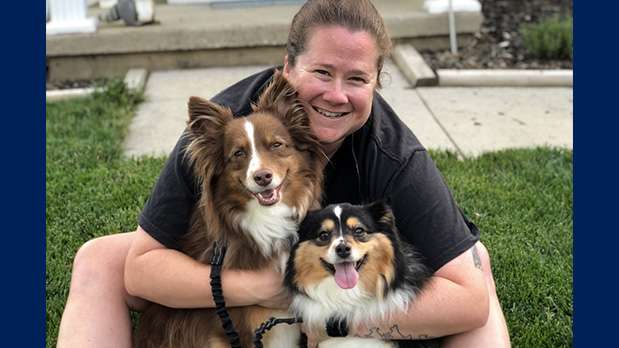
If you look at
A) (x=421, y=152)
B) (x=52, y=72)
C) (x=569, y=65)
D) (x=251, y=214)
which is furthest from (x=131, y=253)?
(x=569, y=65)

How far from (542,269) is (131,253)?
7.69ft

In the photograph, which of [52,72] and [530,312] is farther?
[52,72]

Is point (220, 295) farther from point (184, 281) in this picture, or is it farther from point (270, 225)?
point (270, 225)

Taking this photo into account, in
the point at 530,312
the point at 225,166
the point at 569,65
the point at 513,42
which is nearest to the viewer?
the point at 225,166

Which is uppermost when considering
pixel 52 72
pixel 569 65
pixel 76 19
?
pixel 76 19

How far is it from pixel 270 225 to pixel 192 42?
5302 mm

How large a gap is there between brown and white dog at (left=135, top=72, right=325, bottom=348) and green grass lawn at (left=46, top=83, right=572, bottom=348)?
4.08 ft

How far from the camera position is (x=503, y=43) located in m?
8.16

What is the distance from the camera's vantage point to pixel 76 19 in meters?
7.77

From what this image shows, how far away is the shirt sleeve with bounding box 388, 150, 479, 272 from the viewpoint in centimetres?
291

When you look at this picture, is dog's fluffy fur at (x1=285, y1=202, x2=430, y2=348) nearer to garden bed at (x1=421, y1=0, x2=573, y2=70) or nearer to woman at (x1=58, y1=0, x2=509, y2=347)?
woman at (x1=58, y1=0, x2=509, y2=347)

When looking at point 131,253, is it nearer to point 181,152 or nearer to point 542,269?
point 181,152

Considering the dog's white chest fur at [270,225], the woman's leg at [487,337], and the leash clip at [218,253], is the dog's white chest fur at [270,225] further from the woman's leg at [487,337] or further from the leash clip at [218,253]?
the woman's leg at [487,337]

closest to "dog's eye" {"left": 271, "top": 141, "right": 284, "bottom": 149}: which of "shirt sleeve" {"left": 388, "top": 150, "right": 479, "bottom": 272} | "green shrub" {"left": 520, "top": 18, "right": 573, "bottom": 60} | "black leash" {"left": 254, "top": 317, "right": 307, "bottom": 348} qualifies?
"shirt sleeve" {"left": 388, "top": 150, "right": 479, "bottom": 272}
